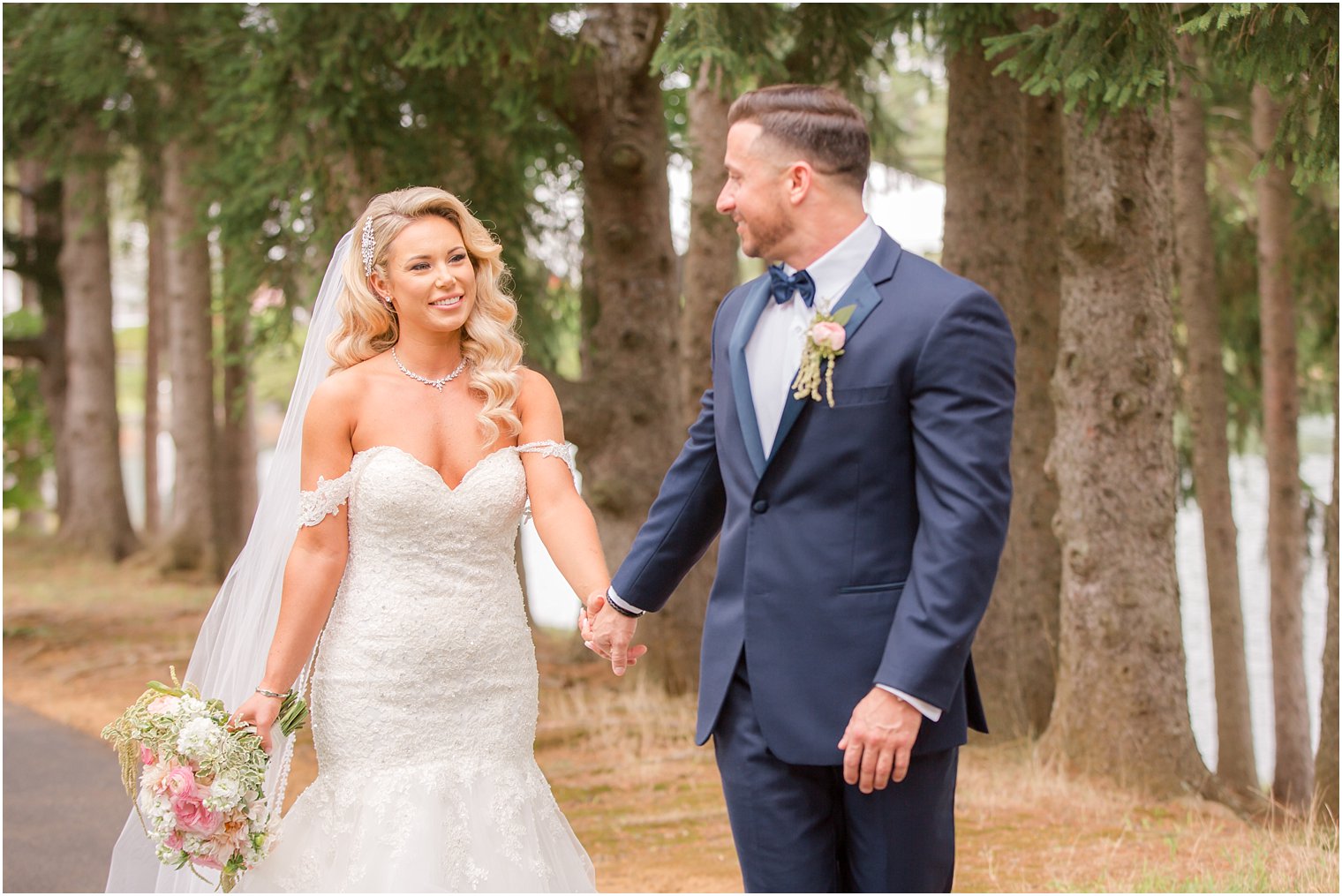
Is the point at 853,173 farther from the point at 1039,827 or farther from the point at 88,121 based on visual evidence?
the point at 88,121

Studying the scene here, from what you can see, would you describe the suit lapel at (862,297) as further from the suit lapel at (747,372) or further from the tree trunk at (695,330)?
the tree trunk at (695,330)

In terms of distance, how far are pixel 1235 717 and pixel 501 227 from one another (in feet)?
24.7

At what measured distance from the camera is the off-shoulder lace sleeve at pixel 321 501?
405 cm

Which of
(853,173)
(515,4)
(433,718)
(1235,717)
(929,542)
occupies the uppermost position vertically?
(515,4)

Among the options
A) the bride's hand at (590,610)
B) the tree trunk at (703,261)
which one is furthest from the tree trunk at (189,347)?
the bride's hand at (590,610)

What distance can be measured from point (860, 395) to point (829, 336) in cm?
15

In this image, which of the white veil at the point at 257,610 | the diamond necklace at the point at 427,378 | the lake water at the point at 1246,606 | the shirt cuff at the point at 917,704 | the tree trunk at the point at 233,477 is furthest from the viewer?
the lake water at the point at 1246,606

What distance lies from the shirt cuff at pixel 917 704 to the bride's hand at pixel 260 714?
6.47ft

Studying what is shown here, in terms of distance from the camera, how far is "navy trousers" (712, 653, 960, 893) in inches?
128

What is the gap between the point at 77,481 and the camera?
63.8 feet

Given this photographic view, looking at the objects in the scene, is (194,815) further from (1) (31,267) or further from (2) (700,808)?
(1) (31,267)

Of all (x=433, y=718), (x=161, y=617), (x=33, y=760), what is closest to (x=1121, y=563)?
(x=433, y=718)

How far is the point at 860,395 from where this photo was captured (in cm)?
314

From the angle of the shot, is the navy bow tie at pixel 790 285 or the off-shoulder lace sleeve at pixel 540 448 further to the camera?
the off-shoulder lace sleeve at pixel 540 448
